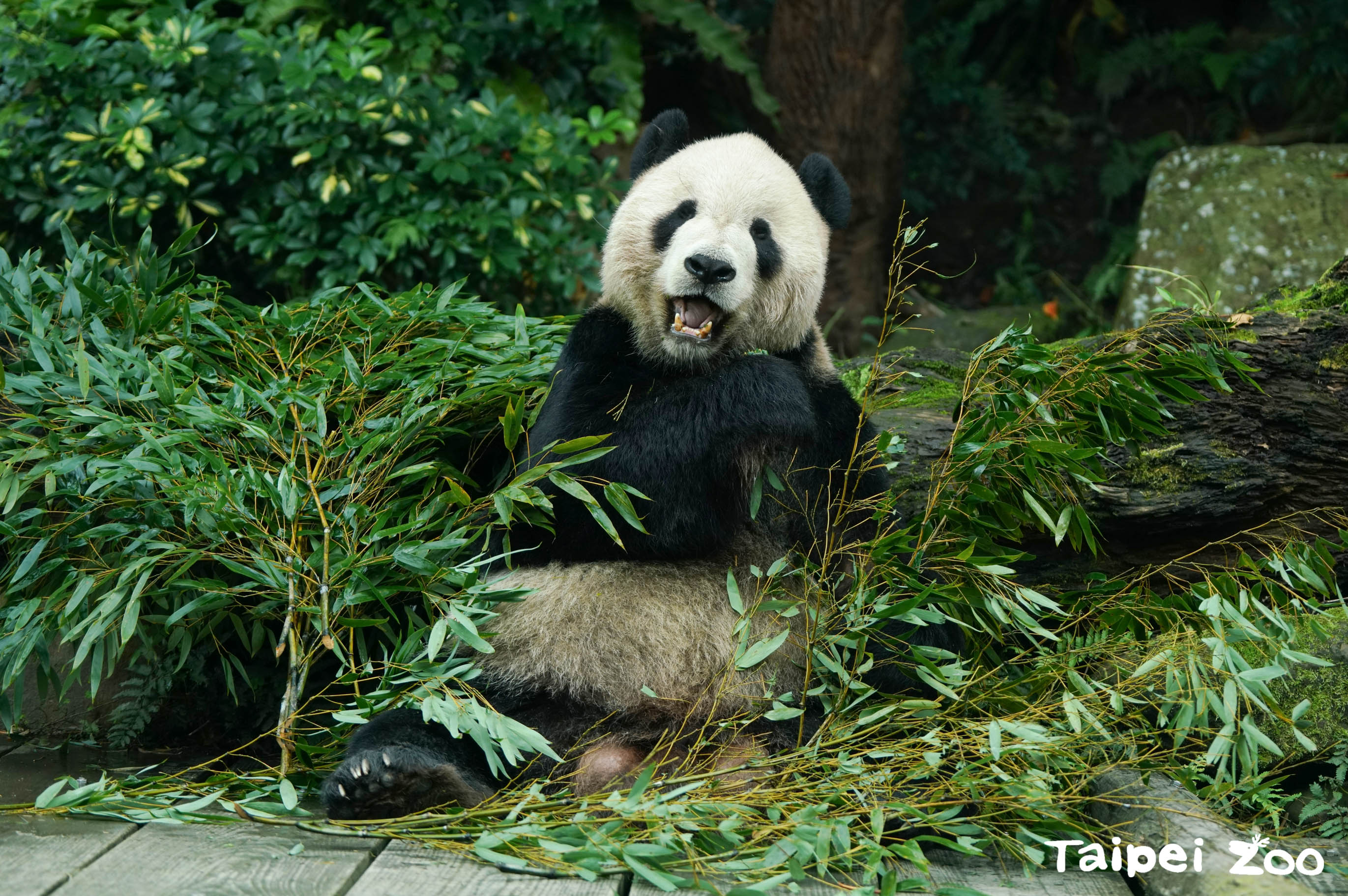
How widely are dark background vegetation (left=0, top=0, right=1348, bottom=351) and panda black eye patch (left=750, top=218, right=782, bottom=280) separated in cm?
68

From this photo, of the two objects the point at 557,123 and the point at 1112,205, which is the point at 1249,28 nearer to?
the point at 1112,205

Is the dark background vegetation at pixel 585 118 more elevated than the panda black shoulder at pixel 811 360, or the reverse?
the dark background vegetation at pixel 585 118

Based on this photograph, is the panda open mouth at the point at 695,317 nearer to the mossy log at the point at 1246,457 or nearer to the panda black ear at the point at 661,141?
the panda black ear at the point at 661,141

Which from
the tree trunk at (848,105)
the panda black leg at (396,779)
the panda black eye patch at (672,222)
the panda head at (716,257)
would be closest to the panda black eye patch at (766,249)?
the panda head at (716,257)

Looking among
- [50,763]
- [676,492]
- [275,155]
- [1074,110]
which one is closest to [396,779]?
[676,492]

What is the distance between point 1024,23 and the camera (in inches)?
401

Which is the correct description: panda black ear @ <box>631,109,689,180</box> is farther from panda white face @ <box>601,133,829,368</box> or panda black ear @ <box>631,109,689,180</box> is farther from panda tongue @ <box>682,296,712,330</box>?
panda tongue @ <box>682,296,712,330</box>

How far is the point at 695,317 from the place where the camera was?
10.4 ft

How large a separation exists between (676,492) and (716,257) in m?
0.62

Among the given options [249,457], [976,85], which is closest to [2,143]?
[249,457]

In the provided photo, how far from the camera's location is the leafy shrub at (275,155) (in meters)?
5.52

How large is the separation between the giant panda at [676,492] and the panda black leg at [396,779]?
0.05ft

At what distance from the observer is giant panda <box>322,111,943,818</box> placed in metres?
3.02

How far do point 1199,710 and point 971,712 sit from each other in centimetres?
58
